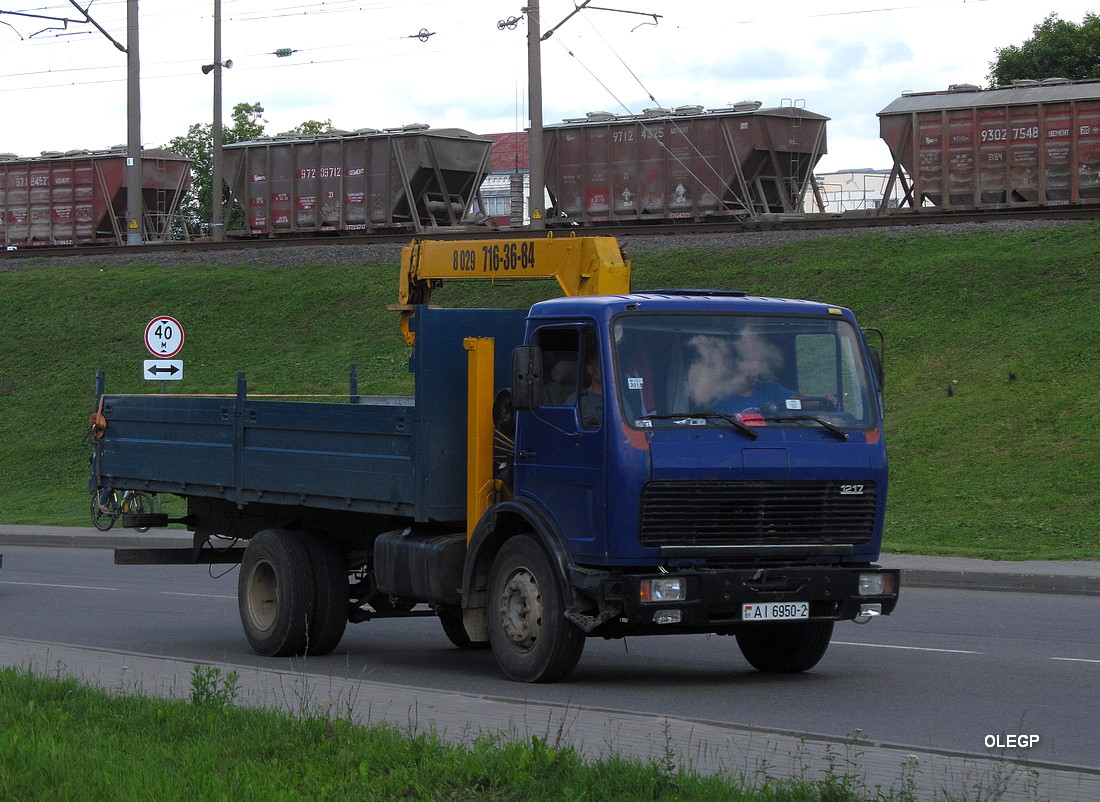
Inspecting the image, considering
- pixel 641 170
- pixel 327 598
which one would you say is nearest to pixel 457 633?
pixel 327 598

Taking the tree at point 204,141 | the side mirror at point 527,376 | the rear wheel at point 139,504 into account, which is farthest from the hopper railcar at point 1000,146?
the tree at point 204,141

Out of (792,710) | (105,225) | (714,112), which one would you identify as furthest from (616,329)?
(105,225)

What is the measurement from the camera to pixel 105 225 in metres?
45.8

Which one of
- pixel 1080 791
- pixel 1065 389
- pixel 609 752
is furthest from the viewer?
pixel 1065 389

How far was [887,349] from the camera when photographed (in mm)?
24516

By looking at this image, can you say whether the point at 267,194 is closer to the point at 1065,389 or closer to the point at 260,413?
the point at 1065,389

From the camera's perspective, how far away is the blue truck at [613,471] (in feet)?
29.5

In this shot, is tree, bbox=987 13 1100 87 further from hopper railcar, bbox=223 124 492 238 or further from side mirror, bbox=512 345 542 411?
side mirror, bbox=512 345 542 411

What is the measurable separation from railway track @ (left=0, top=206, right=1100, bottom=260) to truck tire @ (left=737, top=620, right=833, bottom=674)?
16916 mm

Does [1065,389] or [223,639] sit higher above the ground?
[1065,389]

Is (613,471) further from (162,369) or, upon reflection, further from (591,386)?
(162,369)

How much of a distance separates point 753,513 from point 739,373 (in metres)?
0.89

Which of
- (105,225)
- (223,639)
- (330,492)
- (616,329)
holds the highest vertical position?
(105,225)

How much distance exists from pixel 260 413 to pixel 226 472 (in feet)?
2.08
